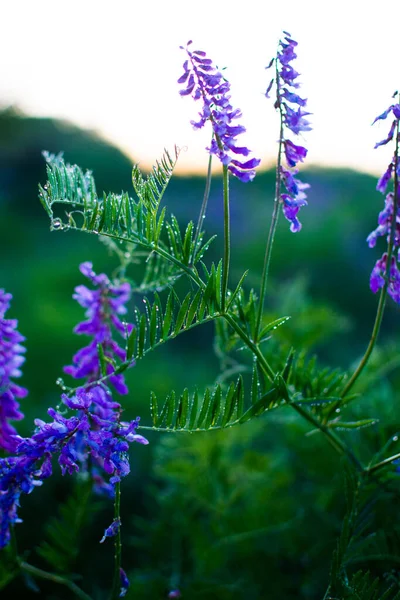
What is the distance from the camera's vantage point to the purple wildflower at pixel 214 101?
0.52 m

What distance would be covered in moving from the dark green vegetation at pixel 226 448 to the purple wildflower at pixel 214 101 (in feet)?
1.12

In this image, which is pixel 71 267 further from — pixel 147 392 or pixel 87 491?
pixel 87 491

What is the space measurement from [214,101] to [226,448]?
0.91 meters

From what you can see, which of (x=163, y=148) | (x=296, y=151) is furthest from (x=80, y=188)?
(x=296, y=151)

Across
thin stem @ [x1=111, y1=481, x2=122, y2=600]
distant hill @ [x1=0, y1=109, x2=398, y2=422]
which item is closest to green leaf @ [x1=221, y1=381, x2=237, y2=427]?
thin stem @ [x1=111, y1=481, x2=122, y2=600]

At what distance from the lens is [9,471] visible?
1.60 ft

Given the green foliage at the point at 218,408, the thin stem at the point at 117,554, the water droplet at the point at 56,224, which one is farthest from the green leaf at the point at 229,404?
the water droplet at the point at 56,224

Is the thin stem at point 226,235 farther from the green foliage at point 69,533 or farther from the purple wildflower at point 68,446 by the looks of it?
the green foliage at point 69,533

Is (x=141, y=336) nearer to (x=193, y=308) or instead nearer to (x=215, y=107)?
(x=193, y=308)

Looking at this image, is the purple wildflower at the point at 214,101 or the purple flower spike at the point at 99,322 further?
the purple flower spike at the point at 99,322

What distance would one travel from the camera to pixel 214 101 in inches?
20.7

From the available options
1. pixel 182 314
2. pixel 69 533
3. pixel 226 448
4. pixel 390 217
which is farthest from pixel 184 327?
pixel 226 448

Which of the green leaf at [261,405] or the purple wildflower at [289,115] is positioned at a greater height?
the purple wildflower at [289,115]

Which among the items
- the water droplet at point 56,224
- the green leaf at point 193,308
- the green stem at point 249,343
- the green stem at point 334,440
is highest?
the water droplet at point 56,224
